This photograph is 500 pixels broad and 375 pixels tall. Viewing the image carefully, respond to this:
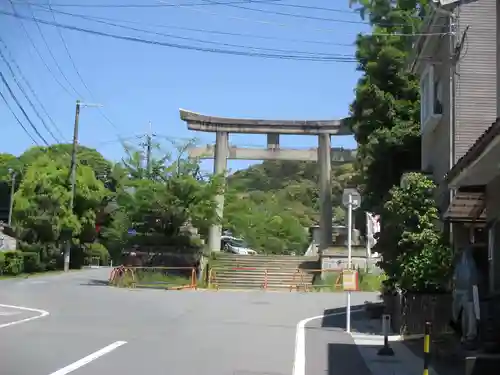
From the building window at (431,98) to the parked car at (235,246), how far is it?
3665 centimetres

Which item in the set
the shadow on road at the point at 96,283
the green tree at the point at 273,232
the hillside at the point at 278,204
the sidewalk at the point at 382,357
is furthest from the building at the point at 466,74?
the green tree at the point at 273,232

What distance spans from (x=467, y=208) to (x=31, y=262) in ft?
108

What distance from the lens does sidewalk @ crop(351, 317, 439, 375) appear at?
11953 mm

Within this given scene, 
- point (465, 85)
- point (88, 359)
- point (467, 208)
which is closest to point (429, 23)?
point (465, 85)

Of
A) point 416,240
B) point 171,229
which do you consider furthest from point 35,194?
point 416,240

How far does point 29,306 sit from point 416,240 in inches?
491

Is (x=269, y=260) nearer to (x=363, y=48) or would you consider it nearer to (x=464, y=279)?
(x=363, y=48)

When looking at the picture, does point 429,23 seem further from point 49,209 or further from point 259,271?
point 49,209

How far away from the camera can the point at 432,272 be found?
16.2 m

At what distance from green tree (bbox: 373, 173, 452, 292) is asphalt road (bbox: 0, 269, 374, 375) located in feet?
7.23

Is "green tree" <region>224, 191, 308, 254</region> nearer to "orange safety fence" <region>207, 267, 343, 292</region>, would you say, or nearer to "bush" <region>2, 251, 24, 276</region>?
"orange safety fence" <region>207, 267, 343, 292</region>

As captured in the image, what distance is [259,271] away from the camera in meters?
39.7

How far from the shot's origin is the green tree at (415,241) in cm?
1630

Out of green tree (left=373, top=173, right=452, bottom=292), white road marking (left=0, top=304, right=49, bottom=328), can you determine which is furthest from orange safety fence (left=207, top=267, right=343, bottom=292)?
green tree (left=373, top=173, right=452, bottom=292)
